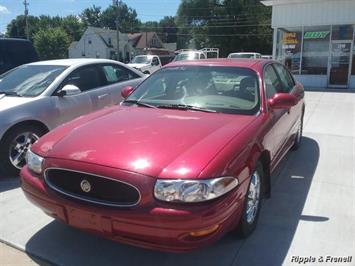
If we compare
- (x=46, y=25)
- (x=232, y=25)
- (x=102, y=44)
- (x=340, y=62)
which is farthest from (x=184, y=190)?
(x=46, y=25)

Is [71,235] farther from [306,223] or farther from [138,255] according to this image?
[306,223]

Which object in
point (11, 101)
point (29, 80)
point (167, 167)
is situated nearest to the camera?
point (167, 167)

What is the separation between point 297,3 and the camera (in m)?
17.4

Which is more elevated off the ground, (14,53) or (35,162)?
(14,53)

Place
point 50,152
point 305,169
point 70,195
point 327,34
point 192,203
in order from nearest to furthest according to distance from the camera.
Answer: point 192,203 → point 70,195 → point 50,152 → point 305,169 → point 327,34

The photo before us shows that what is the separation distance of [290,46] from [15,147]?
15841 millimetres

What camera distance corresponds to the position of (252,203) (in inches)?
135

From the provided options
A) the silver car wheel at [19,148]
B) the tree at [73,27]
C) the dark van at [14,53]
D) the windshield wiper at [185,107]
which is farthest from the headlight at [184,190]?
the tree at [73,27]

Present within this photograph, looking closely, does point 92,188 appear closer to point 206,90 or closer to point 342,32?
point 206,90

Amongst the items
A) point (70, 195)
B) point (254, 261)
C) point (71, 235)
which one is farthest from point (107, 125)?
point (254, 261)

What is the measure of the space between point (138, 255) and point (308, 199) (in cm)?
214

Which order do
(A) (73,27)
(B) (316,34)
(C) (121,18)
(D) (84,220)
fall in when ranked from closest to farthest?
(D) (84,220) < (B) (316,34) < (A) (73,27) < (C) (121,18)

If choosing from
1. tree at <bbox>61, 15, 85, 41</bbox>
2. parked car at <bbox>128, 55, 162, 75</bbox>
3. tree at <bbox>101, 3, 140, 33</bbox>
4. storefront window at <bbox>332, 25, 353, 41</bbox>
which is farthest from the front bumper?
tree at <bbox>101, 3, 140, 33</bbox>

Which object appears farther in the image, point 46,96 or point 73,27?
Answer: point 73,27
